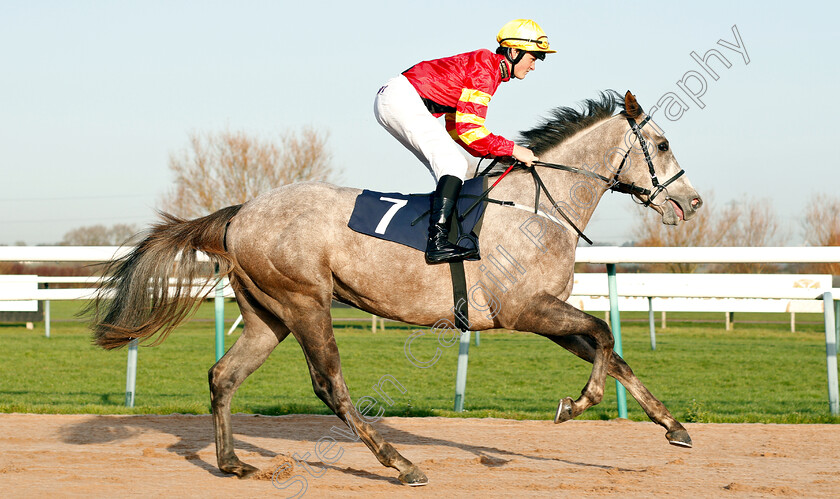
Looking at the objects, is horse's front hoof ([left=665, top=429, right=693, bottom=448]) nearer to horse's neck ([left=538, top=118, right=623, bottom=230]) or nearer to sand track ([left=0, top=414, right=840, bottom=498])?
sand track ([left=0, top=414, right=840, bottom=498])

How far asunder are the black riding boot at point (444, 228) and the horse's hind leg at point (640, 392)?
69 centimetres

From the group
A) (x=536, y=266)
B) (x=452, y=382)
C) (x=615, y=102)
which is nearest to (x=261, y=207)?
(x=536, y=266)

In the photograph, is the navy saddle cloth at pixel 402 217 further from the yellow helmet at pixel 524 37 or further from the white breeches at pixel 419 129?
the yellow helmet at pixel 524 37

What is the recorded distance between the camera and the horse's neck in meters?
4.76

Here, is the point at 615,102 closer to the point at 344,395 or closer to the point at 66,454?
the point at 344,395

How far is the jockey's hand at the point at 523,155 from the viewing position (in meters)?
4.66

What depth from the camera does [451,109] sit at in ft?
15.8

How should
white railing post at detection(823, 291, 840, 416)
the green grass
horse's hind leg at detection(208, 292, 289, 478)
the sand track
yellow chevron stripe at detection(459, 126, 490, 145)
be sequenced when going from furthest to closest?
1. the green grass
2. white railing post at detection(823, 291, 840, 416)
3. horse's hind leg at detection(208, 292, 289, 478)
4. yellow chevron stripe at detection(459, 126, 490, 145)
5. the sand track

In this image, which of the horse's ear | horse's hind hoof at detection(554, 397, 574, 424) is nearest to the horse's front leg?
horse's hind hoof at detection(554, 397, 574, 424)

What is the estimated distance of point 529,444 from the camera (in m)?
5.35

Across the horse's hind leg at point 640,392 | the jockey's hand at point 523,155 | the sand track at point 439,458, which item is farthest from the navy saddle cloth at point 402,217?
the sand track at point 439,458

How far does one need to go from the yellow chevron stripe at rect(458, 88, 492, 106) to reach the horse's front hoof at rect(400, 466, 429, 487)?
196 centimetres

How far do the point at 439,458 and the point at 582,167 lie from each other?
1.90 meters

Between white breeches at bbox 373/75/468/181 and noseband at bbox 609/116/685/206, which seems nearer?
white breeches at bbox 373/75/468/181
